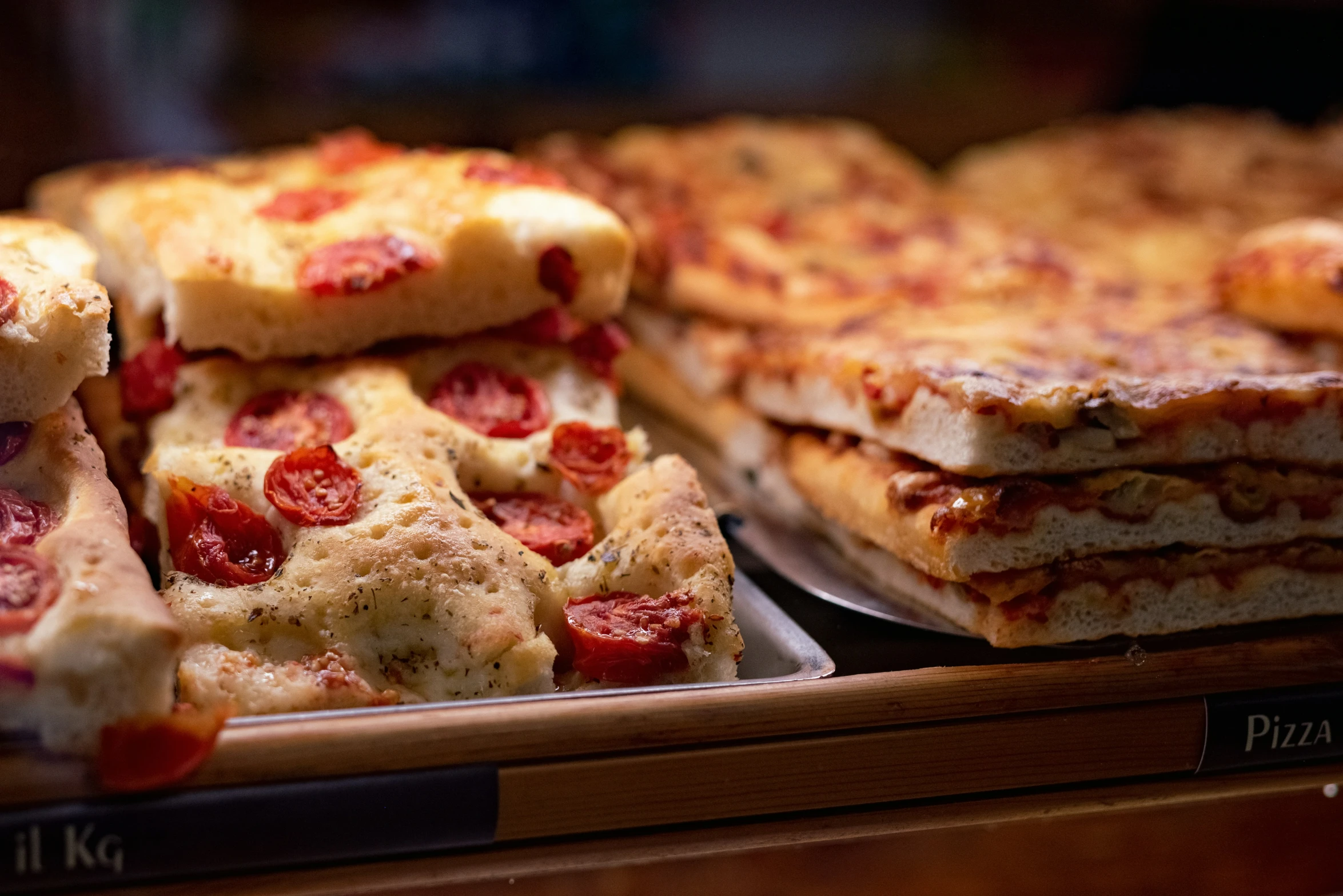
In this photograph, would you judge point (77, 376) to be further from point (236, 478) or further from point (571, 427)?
point (571, 427)

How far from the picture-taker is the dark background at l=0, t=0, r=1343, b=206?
4262 millimetres

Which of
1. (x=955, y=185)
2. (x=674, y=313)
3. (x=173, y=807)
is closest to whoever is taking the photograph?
(x=173, y=807)

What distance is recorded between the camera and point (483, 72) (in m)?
4.83

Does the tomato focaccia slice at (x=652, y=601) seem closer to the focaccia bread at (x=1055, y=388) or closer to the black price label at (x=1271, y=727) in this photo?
the focaccia bread at (x=1055, y=388)

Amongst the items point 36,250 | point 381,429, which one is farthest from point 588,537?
point 36,250


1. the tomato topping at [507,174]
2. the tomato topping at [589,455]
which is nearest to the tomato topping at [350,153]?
the tomato topping at [507,174]

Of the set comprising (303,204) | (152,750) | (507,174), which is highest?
(507,174)

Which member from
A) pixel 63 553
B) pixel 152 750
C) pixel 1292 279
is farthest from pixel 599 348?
pixel 1292 279

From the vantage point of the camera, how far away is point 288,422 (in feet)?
9.29

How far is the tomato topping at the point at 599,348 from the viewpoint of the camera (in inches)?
127

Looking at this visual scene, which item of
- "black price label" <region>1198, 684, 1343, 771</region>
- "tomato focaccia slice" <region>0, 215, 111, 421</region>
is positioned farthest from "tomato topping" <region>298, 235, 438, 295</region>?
"black price label" <region>1198, 684, 1343, 771</region>

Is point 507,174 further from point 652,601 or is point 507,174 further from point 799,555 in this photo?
point 652,601

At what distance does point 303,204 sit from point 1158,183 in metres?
3.77

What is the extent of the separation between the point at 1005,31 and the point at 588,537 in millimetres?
4050
